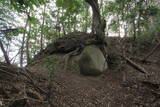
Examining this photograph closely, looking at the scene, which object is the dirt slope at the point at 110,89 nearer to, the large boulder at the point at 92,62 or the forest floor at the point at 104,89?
the forest floor at the point at 104,89

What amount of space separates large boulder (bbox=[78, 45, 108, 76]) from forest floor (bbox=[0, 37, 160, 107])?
26cm

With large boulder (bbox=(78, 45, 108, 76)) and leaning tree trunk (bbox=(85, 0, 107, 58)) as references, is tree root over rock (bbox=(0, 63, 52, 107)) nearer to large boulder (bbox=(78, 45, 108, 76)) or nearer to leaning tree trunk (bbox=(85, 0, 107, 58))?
large boulder (bbox=(78, 45, 108, 76))

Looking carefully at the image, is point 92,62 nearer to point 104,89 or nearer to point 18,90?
point 104,89

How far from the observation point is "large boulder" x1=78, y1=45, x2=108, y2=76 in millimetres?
7980

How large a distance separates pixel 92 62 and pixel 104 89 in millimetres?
1678

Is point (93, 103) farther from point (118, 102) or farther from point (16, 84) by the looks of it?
point (16, 84)

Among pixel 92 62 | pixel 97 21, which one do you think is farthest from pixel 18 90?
pixel 97 21

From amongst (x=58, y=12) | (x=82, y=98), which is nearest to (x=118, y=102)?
(x=82, y=98)

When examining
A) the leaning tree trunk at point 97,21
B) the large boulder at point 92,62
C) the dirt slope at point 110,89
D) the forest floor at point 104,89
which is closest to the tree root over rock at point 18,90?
the forest floor at point 104,89

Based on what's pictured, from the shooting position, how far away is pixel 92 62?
26.6 feet

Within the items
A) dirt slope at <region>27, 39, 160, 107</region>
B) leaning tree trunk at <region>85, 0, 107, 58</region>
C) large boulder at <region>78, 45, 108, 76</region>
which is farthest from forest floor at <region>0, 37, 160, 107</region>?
leaning tree trunk at <region>85, 0, 107, 58</region>

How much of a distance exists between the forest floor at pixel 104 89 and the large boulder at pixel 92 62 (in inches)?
10.1

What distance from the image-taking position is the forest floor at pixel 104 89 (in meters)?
5.29

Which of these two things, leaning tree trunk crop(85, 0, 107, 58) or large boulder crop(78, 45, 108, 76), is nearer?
large boulder crop(78, 45, 108, 76)
